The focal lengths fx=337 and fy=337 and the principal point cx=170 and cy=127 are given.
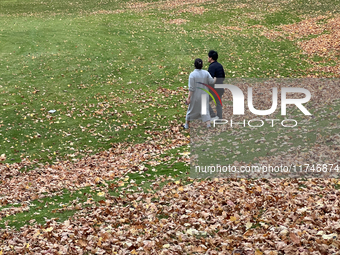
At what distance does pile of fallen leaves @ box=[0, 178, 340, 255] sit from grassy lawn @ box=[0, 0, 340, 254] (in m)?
0.12

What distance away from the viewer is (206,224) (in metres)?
7.20

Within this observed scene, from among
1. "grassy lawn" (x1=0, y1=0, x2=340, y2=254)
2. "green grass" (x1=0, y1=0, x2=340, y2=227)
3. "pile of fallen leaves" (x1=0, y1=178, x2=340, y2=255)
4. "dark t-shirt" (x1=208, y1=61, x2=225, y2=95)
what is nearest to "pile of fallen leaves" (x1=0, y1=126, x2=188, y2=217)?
"grassy lawn" (x1=0, y1=0, x2=340, y2=254)

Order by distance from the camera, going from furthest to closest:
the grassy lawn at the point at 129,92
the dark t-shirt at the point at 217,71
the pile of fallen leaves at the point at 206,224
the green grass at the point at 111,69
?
the green grass at the point at 111,69
the dark t-shirt at the point at 217,71
the grassy lawn at the point at 129,92
the pile of fallen leaves at the point at 206,224

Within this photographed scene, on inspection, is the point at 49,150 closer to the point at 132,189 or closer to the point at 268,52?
the point at 132,189

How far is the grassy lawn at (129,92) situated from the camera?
9.77 metres

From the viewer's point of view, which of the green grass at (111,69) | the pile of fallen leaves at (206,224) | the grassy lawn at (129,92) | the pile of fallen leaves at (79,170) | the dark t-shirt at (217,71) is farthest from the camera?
the green grass at (111,69)

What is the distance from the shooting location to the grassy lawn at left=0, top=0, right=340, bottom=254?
32.0 feet

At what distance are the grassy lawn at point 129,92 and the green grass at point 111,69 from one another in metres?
0.07

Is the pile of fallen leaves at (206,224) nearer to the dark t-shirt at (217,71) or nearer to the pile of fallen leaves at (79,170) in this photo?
the pile of fallen leaves at (79,170)

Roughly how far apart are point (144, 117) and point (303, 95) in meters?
7.50

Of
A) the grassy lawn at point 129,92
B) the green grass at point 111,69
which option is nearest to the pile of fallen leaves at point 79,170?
the grassy lawn at point 129,92

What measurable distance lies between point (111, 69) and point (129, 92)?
3.36 m

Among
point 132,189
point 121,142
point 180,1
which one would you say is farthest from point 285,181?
point 180,1

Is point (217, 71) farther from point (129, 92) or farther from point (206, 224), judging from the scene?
point (129, 92)
